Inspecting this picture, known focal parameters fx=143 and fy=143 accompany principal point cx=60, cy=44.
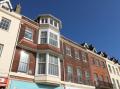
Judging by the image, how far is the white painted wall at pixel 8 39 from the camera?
1574 cm

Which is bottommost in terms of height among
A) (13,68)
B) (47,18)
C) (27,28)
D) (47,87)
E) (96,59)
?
(47,87)

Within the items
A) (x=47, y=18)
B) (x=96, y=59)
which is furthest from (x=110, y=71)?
(x=47, y=18)

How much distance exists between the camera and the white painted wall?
1574 centimetres

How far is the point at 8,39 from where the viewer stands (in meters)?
17.4

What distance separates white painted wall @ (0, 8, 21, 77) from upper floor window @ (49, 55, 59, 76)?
535 centimetres

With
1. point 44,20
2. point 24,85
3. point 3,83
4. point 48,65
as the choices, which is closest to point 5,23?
point 44,20

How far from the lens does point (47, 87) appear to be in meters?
18.6

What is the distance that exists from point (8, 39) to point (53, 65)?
686 centimetres

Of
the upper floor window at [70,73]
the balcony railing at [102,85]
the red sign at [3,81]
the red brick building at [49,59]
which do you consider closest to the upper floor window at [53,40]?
the red brick building at [49,59]

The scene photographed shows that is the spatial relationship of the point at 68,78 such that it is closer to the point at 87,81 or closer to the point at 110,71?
the point at 87,81

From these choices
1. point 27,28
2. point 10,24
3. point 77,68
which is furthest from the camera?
point 77,68

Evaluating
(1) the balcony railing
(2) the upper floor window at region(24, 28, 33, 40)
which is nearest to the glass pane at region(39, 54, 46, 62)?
(2) the upper floor window at region(24, 28, 33, 40)

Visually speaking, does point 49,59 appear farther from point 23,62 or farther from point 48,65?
point 23,62

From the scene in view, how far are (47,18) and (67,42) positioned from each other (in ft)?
19.4
